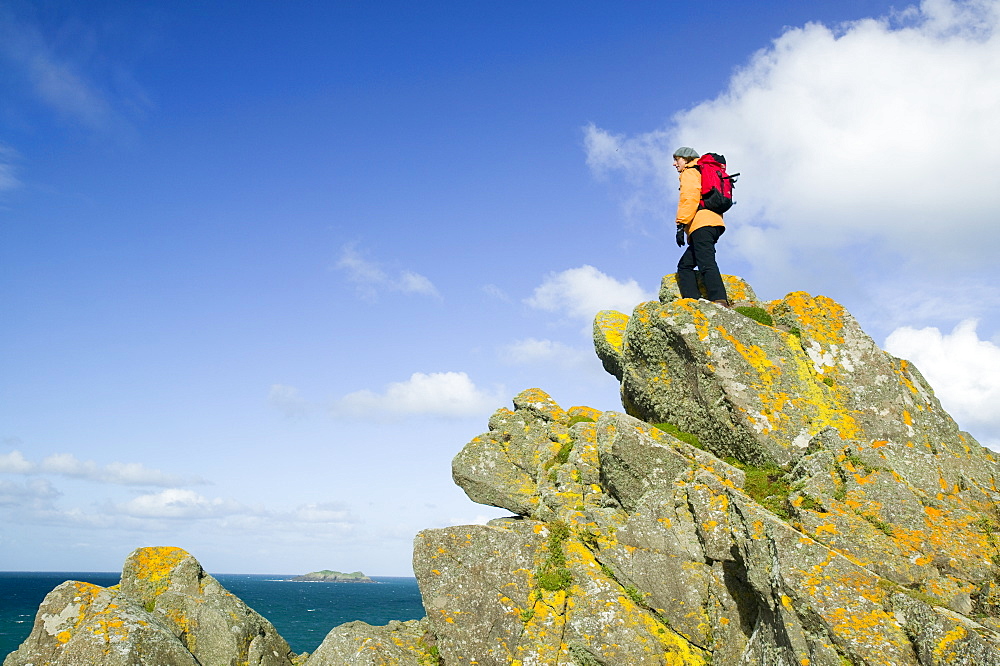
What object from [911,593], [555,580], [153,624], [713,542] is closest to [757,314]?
[713,542]

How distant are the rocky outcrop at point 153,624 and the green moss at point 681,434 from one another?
14163 mm

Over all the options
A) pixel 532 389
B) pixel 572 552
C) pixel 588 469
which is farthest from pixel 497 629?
pixel 532 389

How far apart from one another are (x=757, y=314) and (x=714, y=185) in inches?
172

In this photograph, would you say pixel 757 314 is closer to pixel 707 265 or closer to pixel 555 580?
pixel 707 265

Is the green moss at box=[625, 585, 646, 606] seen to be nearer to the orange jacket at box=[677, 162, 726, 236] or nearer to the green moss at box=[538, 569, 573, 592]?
the green moss at box=[538, 569, 573, 592]

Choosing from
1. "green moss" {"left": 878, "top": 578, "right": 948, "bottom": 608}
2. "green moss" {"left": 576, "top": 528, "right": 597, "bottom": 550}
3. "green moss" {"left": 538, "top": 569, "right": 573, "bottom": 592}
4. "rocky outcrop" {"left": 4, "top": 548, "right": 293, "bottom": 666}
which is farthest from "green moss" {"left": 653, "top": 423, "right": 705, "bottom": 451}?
"rocky outcrop" {"left": 4, "top": 548, "right": 293, "bottom": 666}

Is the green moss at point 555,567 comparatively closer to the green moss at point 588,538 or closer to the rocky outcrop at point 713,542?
the rocky outcrop at point 713,542

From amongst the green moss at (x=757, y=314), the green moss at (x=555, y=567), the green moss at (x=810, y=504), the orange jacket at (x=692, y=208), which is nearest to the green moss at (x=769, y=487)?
the green moss at (x=810, y=504)

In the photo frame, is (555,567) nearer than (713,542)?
No

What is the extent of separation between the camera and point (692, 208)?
19.7 meters

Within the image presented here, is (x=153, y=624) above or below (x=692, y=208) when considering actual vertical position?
below

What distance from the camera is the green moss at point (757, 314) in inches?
754

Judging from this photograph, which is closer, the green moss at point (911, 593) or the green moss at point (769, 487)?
the green moss at point (911, 593)

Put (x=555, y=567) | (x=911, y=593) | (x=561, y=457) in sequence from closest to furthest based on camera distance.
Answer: (x=911, y=593) → (x=555, y=567) → (x=561, y=457)
